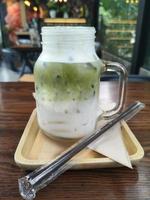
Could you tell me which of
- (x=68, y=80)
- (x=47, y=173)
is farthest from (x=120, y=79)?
(x=47, y=173)

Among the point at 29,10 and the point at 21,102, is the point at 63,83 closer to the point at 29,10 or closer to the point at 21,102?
the point at 21,102

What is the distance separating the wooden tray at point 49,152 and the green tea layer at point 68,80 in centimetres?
9

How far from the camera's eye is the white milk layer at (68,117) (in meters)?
0.35

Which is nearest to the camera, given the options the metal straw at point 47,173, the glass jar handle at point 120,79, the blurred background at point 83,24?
the metal straw at point 47,173

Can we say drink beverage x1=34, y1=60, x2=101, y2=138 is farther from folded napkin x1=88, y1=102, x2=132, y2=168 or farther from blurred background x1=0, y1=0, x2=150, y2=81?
blurred background x1=0, y1=0, x2=150, y2=81

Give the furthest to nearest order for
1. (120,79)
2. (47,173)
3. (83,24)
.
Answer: (83,24)
(120,79)
(47,173)

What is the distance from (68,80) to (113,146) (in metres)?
0.14

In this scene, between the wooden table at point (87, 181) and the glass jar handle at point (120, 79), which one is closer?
the wooden table at point (87, 181)

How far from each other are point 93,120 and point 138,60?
6.32 ft

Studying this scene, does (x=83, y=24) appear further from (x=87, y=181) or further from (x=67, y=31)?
(x=87, y=181)

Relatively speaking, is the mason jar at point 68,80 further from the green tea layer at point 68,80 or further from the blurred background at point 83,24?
the blurred background at point 83,24

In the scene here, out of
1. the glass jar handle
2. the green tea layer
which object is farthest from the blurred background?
the green tea layer

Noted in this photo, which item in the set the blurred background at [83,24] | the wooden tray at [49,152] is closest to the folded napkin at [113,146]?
the wooden tray at [49,152]

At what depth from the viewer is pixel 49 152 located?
0.36 metres
